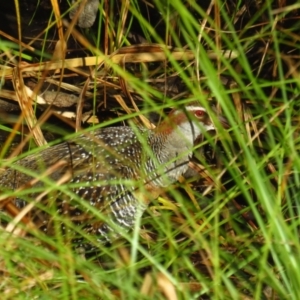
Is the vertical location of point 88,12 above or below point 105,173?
above

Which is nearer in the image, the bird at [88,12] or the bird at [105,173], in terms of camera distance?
the bird at [105,173]

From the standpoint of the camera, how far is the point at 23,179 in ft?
14.0

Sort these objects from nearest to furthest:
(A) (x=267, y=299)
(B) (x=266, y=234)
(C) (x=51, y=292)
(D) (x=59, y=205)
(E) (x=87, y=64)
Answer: (B) (x=266, y=234), (C) (x=51, y=292), (A) (x=267, y=299), (D) (x=59, y=205), (E) (x=87, y=64)

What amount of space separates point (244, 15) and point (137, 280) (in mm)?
2271

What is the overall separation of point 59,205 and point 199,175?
2.67ft

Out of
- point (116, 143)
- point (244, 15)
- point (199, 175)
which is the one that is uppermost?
point (244, 15)

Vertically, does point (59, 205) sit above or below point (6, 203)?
below

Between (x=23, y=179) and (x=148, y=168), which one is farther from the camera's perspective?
(x=148, y=168)

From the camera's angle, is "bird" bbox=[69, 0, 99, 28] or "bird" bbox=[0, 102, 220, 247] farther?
"bird" bbox=[69, 0, 99, 28]

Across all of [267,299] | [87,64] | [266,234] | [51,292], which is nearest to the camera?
[266,234]

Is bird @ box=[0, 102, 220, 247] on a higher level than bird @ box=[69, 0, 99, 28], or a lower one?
lower

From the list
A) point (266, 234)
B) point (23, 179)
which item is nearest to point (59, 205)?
point (23, 179)

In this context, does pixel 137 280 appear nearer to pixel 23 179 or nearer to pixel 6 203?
pixel 6 203

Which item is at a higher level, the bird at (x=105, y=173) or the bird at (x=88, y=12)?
the bird at (x=88, y=12)
